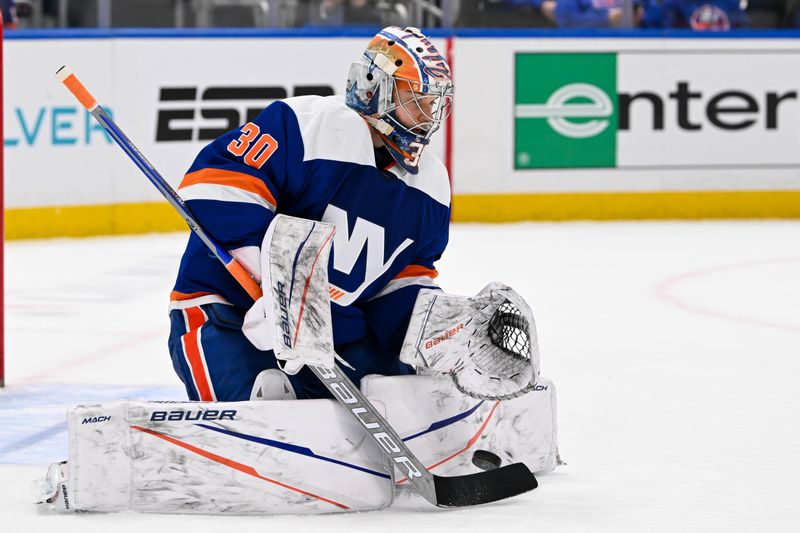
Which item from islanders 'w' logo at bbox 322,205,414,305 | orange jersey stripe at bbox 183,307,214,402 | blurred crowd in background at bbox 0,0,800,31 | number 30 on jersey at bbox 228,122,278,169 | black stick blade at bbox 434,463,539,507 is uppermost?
blurred crowd in background at bbox 0,0,800,31

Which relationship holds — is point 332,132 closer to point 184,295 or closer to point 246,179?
point 246,179

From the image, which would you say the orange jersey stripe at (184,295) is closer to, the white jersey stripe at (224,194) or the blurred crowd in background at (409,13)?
the white jersey stripe at (224,194)

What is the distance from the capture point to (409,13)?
6.96 meters

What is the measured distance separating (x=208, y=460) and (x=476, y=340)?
0.56m

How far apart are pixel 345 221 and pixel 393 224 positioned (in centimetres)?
10

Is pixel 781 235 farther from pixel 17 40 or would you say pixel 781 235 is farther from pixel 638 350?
pixel 17 40

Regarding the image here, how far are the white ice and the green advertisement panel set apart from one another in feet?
1.29

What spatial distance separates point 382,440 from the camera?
2.43 meters

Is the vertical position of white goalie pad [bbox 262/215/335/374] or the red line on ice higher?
white goalie pad [bbox 262/215/335/374]

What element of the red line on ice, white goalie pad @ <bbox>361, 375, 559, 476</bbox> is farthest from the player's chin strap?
the red line on ice

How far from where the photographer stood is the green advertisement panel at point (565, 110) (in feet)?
23.3

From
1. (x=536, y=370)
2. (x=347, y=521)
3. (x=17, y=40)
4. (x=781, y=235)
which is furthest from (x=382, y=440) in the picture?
(x=781, y=235)

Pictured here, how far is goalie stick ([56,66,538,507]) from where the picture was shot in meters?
2.43

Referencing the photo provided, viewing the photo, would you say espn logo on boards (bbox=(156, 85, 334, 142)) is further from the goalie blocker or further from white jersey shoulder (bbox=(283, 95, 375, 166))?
the goalie blocker
